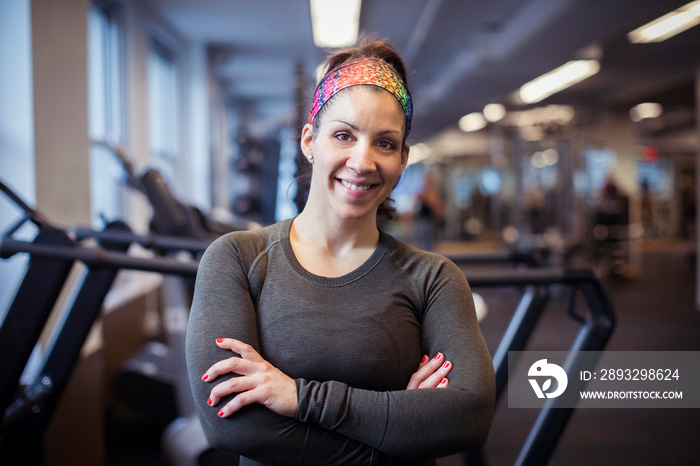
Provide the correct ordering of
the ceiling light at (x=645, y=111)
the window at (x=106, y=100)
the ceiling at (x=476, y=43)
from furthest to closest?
the ceiling light at (x=645, y=111)
the ceiling at (x=476, y=43)
the window at (x=106, y=100)

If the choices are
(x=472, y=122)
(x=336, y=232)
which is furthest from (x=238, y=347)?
(x=472, y=122)

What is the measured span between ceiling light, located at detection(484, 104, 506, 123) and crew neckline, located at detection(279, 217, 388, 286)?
928cm

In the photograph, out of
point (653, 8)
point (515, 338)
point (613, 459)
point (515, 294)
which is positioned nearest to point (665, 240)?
point (515, 294)

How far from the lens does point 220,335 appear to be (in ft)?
3.35

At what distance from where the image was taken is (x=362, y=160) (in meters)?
1.05

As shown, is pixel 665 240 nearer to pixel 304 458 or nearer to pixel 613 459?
pixel 613 459

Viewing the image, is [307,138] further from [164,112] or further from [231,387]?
[164,112]

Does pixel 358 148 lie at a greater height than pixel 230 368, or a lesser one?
greater

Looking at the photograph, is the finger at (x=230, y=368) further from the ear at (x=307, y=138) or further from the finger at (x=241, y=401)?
the ear at (x=307, y=138)

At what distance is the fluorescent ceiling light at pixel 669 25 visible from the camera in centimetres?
473

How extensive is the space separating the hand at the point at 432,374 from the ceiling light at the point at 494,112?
9396 millimetres

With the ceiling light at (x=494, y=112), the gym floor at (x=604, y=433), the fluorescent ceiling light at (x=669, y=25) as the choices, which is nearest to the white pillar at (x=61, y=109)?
the gym floor at (x=604, y=433)

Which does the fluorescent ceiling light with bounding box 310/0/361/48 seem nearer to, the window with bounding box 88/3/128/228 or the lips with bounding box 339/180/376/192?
the window with bounding box 88/3/128/228

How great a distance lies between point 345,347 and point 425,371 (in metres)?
0.17
